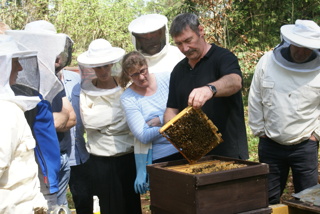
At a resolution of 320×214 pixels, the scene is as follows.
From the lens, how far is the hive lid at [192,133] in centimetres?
262

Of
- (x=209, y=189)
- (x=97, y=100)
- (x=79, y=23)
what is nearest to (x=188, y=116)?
(x=209, y=189)

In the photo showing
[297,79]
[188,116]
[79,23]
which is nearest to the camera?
[188,116]

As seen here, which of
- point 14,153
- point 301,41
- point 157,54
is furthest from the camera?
point 157,54

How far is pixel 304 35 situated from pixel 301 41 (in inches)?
4.3

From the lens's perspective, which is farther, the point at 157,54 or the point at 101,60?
the point at 157,54

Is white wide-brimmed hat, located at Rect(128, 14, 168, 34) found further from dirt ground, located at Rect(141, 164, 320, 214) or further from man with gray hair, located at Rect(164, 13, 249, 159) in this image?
dirt ground, located at Rect(141, 164, 320, 214)

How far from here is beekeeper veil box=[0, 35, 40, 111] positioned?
2.23 meters

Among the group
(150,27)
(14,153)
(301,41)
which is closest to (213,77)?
(301,41)

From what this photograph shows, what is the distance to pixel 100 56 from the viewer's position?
370 cm

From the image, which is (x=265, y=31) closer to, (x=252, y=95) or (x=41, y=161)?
(x=252, y=95)

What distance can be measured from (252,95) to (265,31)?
861 cm

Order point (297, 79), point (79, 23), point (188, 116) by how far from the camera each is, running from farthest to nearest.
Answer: point (79, 23), point (297, 79), point (188, 116)

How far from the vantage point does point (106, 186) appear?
12.3 feet

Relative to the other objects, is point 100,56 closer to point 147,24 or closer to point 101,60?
point 101,60
